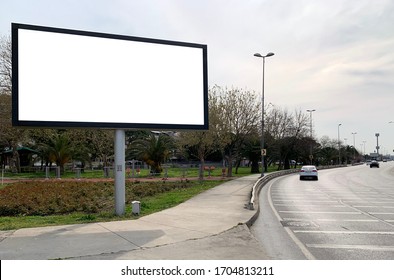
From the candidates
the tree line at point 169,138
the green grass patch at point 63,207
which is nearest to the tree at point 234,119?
the tree line at point 169,138

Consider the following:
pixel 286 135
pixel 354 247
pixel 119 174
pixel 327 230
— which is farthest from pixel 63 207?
pixel 286 135

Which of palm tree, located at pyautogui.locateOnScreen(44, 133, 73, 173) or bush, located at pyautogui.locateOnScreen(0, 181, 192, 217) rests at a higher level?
palm tree, located at pyautogui.locateOnScreen(44, 133, 73, 173)

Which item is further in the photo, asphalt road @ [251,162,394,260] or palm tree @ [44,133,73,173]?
palm tree @ [44,133,73,173]

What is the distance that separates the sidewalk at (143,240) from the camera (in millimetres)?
7215

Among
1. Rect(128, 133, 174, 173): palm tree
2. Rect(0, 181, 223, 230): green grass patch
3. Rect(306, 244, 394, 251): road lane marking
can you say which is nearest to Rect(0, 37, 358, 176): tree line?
Rect(128, 133, 174, 173): palm tree

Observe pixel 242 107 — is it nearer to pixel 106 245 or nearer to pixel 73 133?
pixel 73 133

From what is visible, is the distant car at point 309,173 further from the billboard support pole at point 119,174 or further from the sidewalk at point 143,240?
the billboard support pole at point 119,174

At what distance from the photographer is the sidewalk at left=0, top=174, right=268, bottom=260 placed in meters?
7.21

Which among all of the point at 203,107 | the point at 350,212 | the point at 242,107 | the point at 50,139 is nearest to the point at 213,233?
the point at 203,107

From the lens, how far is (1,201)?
14.3 metres

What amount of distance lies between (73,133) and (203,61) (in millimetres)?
38006

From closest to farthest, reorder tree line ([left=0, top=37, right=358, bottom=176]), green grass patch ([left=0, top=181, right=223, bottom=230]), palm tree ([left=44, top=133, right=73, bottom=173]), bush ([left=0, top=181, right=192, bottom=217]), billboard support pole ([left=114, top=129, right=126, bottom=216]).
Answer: green grass patch ([left=0, top=181, right=223, bottom=230]), billboard support pole ([left=114, top=129, right=126, bottom=216]), bush ([left=0, top=181, right=192, bottom=217]), tree line ([left=0, top=37, right=358, bottom=176]), palm tree ([left=44, top=133, right=73, bottom=173])

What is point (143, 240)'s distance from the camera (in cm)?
834

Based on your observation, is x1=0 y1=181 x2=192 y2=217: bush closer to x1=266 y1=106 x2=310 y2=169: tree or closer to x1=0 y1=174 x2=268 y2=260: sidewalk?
x1=0 y1=174 x2=268 y2=260: sidewalk
